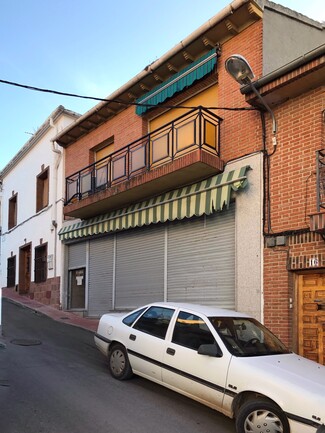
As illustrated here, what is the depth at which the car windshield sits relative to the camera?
562cm

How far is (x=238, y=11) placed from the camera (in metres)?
9.62

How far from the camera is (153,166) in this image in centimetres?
1167

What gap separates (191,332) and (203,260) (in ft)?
14.7

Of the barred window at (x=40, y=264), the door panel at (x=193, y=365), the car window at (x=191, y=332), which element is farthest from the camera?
the barred window at (x=40, y=264)

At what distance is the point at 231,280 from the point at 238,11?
577 centimetres

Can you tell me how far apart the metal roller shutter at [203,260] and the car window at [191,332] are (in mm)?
3531

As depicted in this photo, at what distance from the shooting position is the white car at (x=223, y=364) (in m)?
4.66

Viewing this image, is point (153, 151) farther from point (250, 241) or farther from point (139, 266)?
point (250, 241)

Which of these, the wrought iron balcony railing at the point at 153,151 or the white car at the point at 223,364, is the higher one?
the wrought iron balcony railing at the point at 153,151

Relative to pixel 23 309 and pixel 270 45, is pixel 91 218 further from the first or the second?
pixel 270 45

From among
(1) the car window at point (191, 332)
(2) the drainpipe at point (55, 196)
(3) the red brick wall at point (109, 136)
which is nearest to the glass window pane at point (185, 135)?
(3) the red brick wall at point (109, 136)

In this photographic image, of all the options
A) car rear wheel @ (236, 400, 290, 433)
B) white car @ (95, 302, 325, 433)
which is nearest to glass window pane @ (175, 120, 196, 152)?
white car @ (95, 302, 325, 433)

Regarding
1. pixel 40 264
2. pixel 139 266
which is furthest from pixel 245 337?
pixel 40 264

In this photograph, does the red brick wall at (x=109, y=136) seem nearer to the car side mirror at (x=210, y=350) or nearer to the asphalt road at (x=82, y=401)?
the asphalt road at (x=82, y=401)
